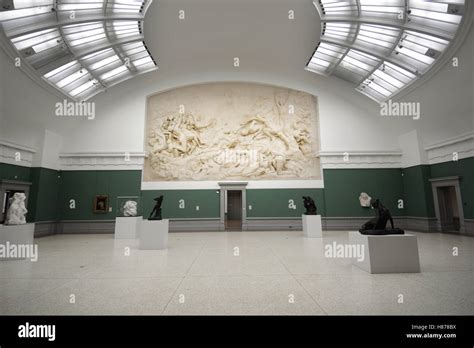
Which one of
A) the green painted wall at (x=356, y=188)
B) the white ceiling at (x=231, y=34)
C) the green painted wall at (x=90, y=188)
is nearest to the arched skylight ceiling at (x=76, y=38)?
the white ceiling at (x=231, y=34)

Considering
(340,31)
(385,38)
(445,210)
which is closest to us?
(385,38)

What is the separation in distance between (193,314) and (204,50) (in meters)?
17.1

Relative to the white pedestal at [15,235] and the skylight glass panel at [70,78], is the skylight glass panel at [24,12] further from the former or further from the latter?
the white pedestal at [15,235]

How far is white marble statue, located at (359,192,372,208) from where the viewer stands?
18297 millimetres

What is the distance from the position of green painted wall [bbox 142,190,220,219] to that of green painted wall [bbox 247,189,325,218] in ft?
9.17

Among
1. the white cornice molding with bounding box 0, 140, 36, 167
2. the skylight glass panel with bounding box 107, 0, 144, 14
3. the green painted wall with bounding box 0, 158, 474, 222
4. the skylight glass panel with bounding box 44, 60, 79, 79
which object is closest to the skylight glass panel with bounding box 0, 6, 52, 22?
the skylight glass panel with bounding box 107, 0, 144, 14

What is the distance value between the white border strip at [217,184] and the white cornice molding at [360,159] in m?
1.80

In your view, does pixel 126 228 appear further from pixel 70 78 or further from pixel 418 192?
pixel 418 192

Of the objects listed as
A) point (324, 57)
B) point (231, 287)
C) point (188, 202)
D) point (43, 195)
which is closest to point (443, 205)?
point (324, 57)

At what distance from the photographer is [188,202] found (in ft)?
61.4

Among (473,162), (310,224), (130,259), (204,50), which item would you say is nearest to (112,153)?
(204,50)

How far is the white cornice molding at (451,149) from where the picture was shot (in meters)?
14.0

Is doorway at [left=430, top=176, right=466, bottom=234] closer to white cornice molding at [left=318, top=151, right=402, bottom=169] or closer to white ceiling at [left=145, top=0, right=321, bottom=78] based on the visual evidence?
white cornice molding at [left=318, top=151, right=402, bottom=169]

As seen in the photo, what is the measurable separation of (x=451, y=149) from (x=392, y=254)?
1360cm
